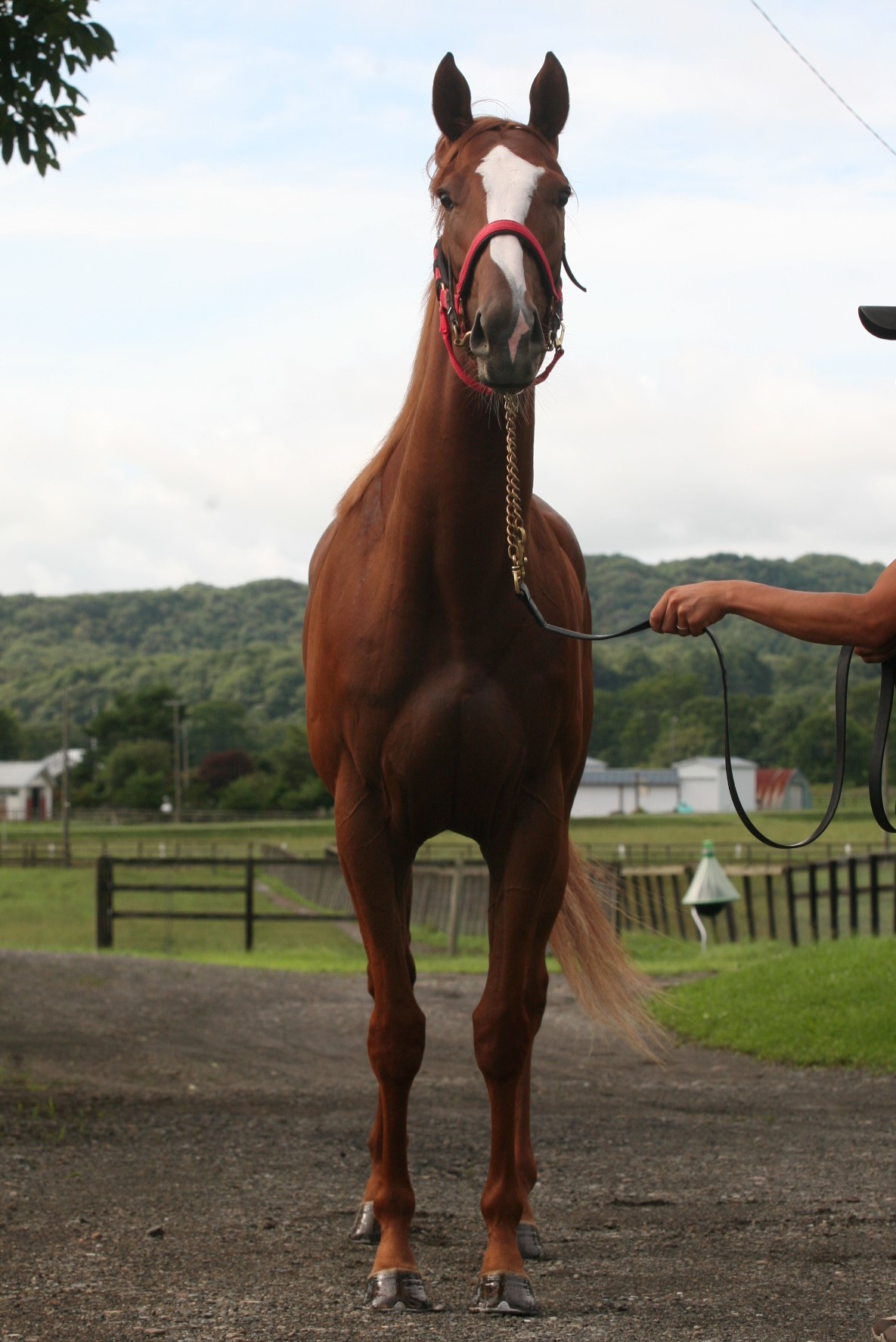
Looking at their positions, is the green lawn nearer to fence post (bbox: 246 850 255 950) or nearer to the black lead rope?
the black lead rope

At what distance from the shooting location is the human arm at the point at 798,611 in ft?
10.1

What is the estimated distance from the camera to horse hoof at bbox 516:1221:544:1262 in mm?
4191

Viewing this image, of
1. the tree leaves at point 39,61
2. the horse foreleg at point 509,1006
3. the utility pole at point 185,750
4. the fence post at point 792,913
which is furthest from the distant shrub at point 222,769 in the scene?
the horse foreleg at point 509,1006

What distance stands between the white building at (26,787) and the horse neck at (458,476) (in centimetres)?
8696

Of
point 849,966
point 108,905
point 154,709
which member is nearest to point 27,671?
point 154,709

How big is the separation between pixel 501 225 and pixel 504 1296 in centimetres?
286

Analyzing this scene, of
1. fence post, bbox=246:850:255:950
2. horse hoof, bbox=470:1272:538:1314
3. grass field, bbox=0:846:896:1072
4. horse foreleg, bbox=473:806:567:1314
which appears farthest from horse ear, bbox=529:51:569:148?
fence post, bbox=246:850:255:950

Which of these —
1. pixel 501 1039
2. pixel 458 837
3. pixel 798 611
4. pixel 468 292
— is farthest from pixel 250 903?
pixel 458 837

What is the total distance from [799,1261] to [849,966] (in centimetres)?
633

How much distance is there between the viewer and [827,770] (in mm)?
84125

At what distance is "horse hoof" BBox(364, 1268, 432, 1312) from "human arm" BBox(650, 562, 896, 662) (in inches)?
77.2

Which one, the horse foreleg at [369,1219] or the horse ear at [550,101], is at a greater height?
the horse ear at [550,101]

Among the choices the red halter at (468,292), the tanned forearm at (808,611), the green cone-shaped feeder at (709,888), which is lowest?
the green cone-shaped feeder at (709,888)

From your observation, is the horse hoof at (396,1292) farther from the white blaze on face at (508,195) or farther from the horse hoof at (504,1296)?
the white blaze on face at (508,195)
